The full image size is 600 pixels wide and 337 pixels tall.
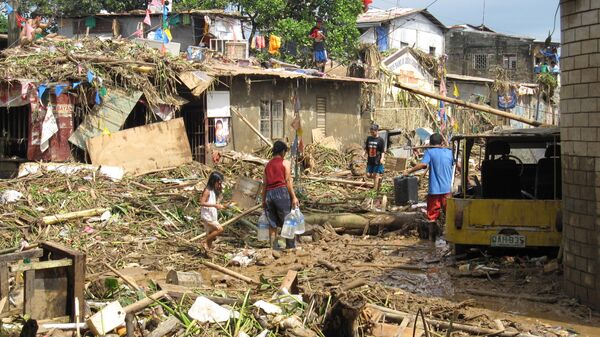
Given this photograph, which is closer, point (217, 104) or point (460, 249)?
point (460, 249)

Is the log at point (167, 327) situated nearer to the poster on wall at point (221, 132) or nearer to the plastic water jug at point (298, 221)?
the plastic water jug at point (298, 221)

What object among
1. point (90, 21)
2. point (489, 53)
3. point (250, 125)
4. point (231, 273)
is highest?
point (489, 53)

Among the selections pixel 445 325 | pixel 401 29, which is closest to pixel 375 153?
pixel 445 325

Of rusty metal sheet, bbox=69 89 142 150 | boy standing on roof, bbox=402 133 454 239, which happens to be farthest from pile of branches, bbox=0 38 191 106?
boy standing on roof, bbox=402 133 454 239

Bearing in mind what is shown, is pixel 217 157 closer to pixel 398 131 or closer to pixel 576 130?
pixel 398 131

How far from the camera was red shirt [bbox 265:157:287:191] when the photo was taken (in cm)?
1118

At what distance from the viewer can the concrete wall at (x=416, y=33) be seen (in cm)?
4431

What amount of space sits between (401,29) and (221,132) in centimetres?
2613

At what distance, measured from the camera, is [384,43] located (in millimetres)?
43375

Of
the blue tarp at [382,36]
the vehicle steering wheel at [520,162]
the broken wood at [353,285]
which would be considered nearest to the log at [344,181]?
the vehicle steering wheel at [520,162]

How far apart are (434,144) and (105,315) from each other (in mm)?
7022

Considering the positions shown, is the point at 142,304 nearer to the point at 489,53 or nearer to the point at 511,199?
the point at 511,199

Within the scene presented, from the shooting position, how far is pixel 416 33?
4659 cm

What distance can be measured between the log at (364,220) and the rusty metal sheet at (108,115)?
6907mm
